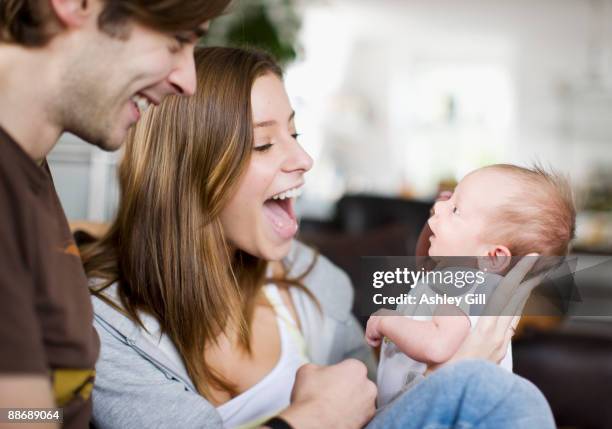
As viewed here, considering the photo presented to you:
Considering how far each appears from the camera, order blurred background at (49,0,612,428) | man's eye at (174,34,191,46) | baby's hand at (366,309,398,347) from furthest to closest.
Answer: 1. blurred background at (49,0,612,428)
2. baby's hand at (366,309,398,347)
3. man's eye at (174,34,191,46)

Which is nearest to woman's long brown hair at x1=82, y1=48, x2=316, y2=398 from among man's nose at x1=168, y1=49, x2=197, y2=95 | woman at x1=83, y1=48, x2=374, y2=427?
woman at x1=83, y1=48, x2=374, y2=427

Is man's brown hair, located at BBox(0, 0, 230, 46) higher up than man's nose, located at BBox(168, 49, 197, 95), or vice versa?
man's brown hair, located at BBox(0, 0, 230, 46)

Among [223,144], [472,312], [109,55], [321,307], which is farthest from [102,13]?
[321,307]

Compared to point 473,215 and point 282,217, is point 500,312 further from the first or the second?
point 282,217

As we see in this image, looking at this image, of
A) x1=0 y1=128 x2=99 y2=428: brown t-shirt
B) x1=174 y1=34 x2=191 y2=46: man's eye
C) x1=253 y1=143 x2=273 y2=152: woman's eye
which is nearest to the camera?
x1=0 y1=128 x2=99 y2=428: brown t-shirt

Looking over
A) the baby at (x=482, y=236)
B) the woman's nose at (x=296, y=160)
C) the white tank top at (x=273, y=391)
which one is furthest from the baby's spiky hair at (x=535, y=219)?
the white tank top at (x=273, y=391)

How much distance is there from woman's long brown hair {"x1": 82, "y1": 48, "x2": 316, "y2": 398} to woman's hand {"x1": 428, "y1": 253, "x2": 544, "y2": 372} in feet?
1.56

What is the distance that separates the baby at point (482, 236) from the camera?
90cm

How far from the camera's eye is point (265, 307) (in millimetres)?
1396

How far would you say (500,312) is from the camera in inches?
35.4

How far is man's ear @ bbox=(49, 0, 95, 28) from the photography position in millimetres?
707

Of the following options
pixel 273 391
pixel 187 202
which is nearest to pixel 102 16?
pixel 187 202

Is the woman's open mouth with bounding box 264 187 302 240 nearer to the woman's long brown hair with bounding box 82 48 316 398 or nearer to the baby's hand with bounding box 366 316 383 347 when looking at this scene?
the woman's long brown hair with bounding box 82 48 316 398

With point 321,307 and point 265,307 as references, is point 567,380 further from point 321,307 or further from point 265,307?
point 265,307
